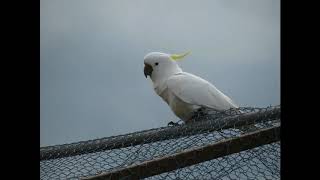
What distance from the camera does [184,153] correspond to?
116 centimetres

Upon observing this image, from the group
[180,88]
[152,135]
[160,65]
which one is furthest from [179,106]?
[152,135]

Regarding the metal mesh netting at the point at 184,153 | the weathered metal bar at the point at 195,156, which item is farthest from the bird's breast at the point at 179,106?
the weathered metal bar at the point at 195,156

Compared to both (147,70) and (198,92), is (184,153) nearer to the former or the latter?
(198,92)

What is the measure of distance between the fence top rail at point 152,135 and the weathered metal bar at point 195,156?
15cm

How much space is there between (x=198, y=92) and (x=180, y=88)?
113 mm

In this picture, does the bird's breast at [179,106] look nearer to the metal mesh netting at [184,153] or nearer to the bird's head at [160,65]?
the bird's head at [160,65]

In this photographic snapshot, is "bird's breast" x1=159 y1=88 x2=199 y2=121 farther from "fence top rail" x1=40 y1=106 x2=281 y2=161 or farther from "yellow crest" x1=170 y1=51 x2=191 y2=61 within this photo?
"fence top rail" x1=40 y1=106 x2=281 y2=161

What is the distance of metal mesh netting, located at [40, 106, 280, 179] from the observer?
1.15 meters

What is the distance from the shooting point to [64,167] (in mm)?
1418
